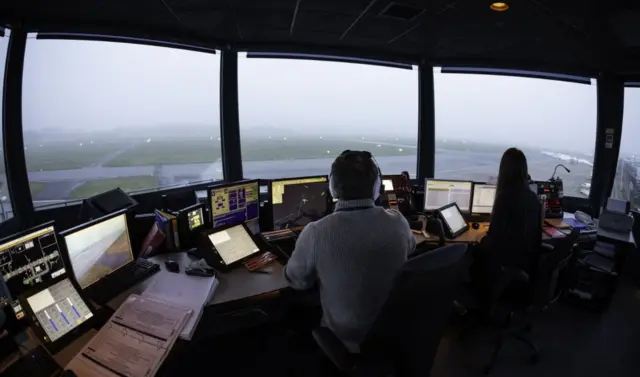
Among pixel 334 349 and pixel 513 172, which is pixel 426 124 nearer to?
pixel 513 172

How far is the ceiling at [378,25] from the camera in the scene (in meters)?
2.57

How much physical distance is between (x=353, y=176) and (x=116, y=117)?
10.7 ft

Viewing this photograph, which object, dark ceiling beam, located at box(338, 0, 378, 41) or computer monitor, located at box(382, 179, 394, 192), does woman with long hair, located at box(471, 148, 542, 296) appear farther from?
dark ceiling beam, located at box(338, 0, 378, 41)

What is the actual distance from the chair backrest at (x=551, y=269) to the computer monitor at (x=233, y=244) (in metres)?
1.85

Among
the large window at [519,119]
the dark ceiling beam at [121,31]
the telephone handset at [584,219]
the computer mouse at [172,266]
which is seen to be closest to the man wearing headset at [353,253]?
the computer mouse at [172,266]

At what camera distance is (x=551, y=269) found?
6.81 feet

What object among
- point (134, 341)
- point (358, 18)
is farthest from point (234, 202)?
Answer: point (358, 18)

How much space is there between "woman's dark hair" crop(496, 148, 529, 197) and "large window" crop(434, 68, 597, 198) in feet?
6.31

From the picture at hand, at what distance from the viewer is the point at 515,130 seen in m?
4.66

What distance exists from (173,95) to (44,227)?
112 inches

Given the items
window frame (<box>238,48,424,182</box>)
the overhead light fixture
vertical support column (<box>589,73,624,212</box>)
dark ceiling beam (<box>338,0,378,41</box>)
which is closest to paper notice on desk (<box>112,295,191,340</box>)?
dark ceiling beam (<box>338,0,378,41</box>)

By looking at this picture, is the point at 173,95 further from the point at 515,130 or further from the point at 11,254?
the point at 515,130

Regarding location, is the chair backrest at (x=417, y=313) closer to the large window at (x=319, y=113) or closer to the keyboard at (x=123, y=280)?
the keyboard at (x=123, y=280)

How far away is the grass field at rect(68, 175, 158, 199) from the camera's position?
3217 mm
